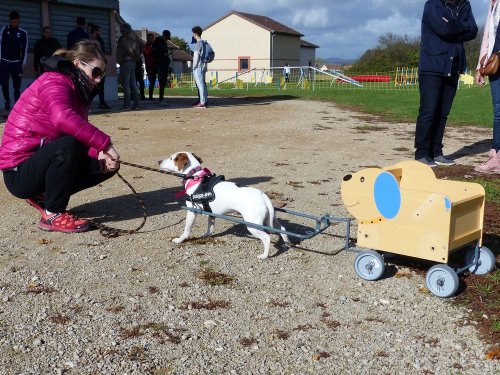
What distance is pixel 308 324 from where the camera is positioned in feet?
11.2

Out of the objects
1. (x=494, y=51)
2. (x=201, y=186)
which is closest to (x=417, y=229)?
(x=201, y=186)

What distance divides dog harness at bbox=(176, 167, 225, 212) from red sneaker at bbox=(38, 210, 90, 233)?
101 centimetres

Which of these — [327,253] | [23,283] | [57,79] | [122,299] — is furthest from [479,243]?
[57,79]

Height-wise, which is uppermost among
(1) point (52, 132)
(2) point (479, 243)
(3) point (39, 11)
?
(3) point (39, 11)

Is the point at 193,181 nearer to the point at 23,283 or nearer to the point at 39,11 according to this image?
the point at 23,283

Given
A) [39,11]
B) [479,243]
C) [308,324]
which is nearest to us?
[308,324]

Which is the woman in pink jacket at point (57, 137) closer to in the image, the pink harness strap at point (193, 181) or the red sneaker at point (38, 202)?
the red sneaker at point (38, 202)

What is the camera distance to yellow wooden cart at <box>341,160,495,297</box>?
3.68m

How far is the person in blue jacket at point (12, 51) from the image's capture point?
13.9 m

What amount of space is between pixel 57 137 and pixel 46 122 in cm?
16

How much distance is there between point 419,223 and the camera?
373 cm

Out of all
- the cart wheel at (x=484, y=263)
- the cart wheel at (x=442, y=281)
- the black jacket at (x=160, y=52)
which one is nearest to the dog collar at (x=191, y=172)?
the cart wheel at (x=442, y=281)

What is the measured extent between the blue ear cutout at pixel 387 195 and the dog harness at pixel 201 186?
1.30 metres

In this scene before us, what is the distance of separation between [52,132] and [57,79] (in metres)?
0.45
